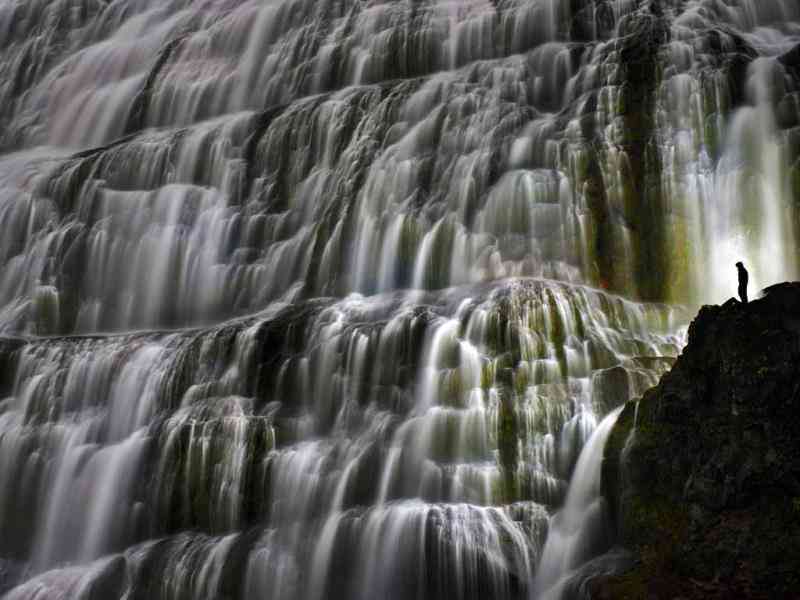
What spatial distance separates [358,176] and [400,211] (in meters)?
→ 1.38

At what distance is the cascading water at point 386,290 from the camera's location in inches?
442

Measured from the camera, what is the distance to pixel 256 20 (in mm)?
23641

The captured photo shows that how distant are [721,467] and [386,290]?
682cm

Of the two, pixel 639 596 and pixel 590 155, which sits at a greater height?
pixel 590 155

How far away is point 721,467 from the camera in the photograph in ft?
29.8

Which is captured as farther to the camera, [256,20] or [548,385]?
[256,20]

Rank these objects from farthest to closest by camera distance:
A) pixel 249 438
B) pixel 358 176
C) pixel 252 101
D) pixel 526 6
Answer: pixel 252 101
pixel 526 6
pixel 358 176
pixel 249 438

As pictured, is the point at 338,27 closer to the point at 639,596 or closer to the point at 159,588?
the point at 159,588

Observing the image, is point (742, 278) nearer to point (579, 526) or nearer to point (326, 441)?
point (579, 526)

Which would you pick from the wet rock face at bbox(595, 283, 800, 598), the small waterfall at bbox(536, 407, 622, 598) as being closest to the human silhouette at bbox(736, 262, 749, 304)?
the wet rock face at bbox(595, 283, 800, 598)

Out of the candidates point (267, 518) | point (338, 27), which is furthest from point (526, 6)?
point (267, 518)

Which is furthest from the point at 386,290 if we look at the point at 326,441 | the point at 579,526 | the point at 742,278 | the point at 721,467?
the point at 721,467

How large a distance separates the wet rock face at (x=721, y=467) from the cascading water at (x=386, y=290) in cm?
86

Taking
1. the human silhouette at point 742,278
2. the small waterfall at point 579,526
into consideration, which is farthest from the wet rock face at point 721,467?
the small waterfall at point 579,526
